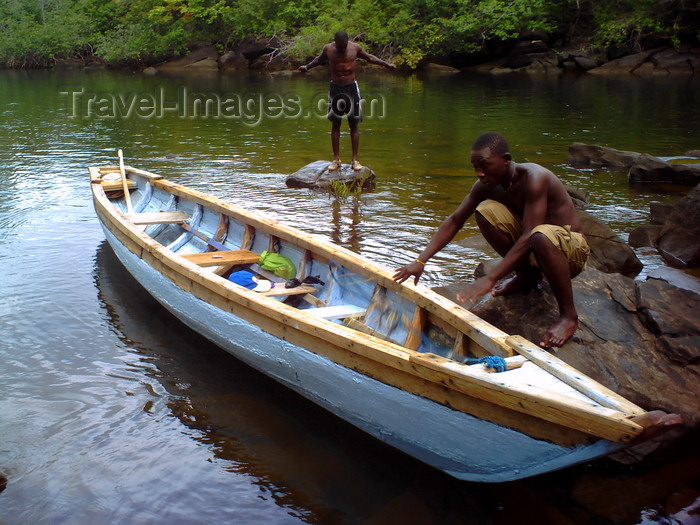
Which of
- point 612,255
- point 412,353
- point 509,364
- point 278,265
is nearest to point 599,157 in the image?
point 612,255

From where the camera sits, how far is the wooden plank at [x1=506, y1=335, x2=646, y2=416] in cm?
272

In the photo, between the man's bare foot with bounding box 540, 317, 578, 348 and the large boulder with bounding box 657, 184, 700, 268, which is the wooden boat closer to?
the man's bare foot with bounding box 540, 317, 578, 348

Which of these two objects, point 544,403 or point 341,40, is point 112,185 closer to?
point 341,40

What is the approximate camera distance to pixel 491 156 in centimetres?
374

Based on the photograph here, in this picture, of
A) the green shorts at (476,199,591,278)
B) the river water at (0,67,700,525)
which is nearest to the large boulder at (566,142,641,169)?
the river water at (0,67,700,525)

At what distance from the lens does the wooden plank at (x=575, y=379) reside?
272 cm

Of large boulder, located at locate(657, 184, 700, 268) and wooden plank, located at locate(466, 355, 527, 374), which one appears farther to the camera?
large boulder, located at locate(657, 184, 700, 268)

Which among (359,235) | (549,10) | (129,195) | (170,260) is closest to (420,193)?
(359,235)

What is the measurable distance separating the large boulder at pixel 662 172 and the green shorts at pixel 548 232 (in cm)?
622

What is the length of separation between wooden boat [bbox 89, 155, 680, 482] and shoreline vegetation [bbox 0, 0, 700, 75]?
78.6 feet

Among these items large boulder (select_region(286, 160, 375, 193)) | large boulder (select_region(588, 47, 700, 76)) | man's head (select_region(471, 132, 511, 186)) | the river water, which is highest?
large boulder (select_region(588, 47, 700, 76))

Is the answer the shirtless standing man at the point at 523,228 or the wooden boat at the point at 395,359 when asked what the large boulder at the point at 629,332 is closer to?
the shirtless standing man at the point at 523,228

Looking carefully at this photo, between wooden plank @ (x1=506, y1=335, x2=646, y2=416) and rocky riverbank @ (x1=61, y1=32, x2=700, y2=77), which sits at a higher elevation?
rocky riverbank @ (x1=61, y1=32, x2=700, y2=77)

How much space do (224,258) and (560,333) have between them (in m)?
2.90
